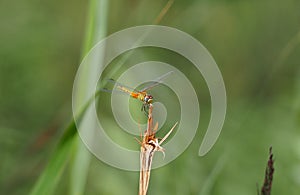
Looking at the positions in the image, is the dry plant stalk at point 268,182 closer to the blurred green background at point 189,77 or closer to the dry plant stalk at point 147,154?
the dry plant stalk at point 147,154

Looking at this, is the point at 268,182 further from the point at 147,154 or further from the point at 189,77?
the point at 189,77

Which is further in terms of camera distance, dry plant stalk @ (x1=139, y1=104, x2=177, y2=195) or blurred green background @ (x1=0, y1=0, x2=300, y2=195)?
blurred green background @ (x1=0, y1=0, x2=300, y2=195)

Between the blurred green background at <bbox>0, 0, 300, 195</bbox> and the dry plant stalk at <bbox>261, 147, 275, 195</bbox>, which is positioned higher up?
the blurred green background at <bbox>0, 0, 300, 195</bbox>

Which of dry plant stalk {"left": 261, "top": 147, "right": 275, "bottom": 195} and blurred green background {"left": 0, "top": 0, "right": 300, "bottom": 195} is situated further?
blurred green background {"left": 0, "top": 0, "right": 300, "bottom": 195}

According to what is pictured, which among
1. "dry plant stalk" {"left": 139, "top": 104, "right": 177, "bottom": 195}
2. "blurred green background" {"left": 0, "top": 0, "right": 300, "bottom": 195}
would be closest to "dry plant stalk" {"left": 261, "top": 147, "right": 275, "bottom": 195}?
"dry plant stalk" {"left": 139, "top": 104, "right": 177, "bottom": 195}

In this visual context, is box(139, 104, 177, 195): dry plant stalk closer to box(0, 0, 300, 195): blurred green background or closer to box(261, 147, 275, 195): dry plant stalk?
box(261, 147, 275, 195): dry plant stalk

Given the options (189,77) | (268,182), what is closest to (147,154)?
(268,182)

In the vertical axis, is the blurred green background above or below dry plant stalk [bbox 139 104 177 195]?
above

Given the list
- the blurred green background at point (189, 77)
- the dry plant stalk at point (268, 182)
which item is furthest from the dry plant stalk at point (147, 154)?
the blurred green background at point (189, 77)

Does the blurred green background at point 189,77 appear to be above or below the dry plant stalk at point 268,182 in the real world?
above
